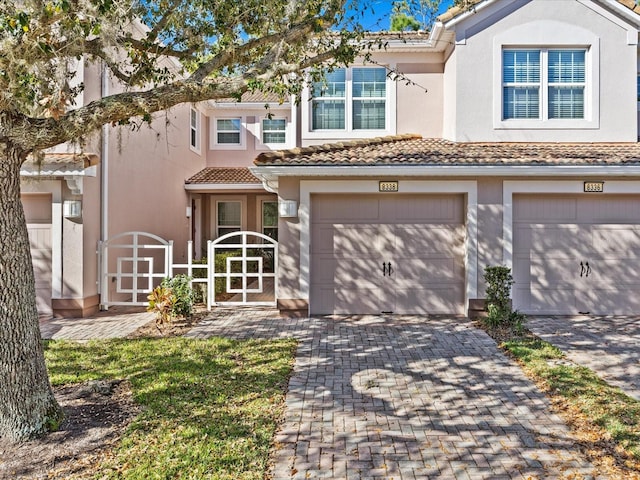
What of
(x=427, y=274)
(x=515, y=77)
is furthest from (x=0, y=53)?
(x=515, y=77)

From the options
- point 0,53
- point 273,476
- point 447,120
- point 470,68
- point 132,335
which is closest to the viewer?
point 273,476

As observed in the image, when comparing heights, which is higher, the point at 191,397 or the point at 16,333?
the point at 16,333

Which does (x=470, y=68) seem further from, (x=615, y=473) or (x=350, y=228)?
(x=615, y=473)

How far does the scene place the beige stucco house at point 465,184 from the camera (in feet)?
30.9

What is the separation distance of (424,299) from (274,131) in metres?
10.7

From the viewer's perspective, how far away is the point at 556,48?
424 inches

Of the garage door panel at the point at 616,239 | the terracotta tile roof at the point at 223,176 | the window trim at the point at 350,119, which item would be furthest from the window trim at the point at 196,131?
the garage door panel at the point at 616,239

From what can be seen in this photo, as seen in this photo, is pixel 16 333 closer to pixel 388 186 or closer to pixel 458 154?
pixel 388 186

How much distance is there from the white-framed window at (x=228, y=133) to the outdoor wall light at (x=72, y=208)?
9.02 metres

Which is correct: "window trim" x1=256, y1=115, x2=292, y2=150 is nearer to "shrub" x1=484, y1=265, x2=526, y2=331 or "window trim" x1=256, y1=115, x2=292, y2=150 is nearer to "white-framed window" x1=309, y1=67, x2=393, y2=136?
"white-framed window" x1=309, y1=67, x2=393, y2=136

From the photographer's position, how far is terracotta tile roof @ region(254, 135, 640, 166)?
8.98m

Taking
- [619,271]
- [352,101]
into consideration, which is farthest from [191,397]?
[619,271]

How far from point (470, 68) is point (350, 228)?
5.02 m

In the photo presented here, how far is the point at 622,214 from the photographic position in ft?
31.4
